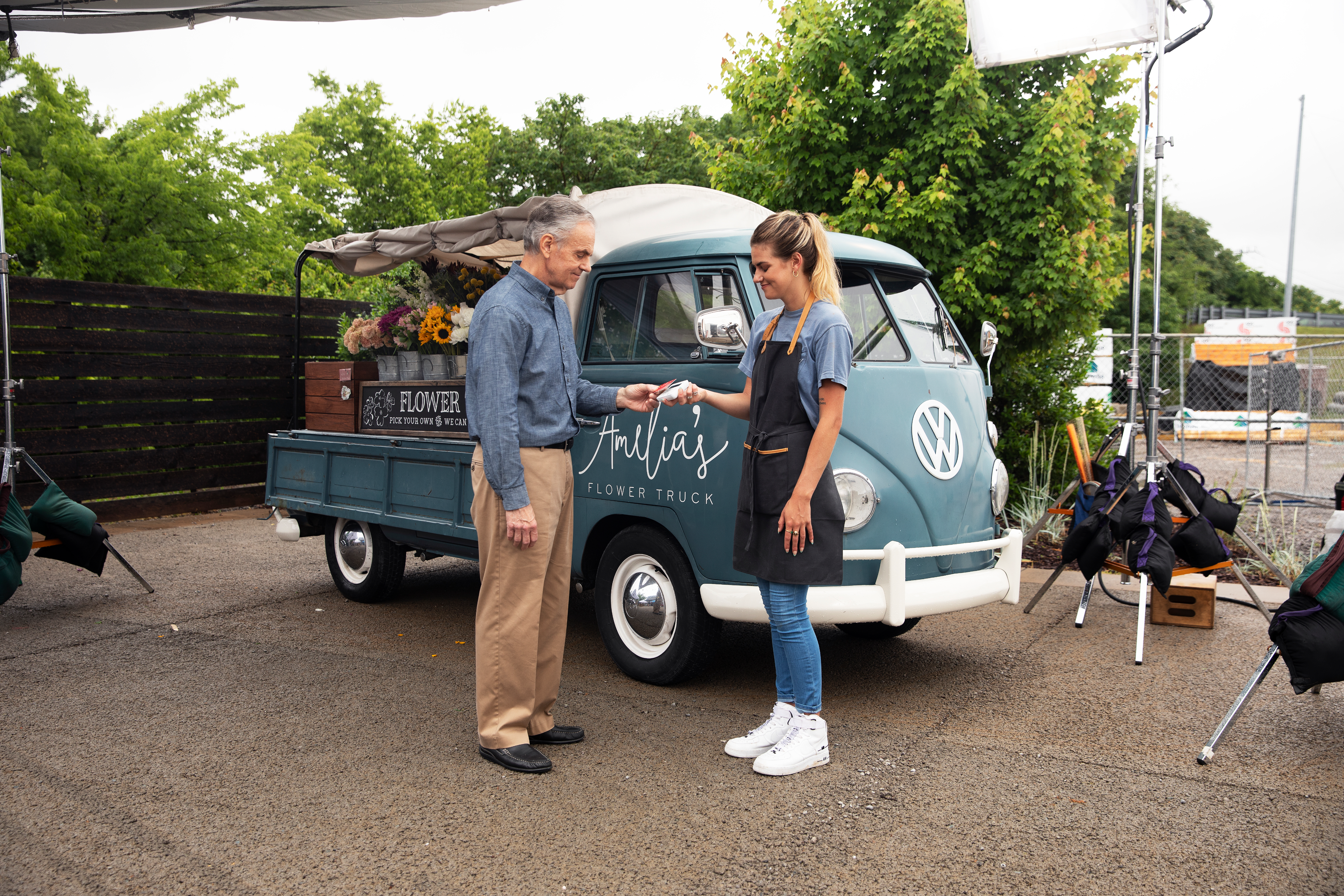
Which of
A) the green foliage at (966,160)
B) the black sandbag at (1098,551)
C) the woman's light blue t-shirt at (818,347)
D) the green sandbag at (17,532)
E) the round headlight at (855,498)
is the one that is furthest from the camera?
the green foliage at (966,160)

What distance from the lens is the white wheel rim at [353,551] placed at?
6406 mm

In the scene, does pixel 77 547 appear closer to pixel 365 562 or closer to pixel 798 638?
pixel 365 562

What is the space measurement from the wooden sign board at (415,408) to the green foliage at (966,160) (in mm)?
4502

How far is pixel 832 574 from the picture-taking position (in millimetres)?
3488

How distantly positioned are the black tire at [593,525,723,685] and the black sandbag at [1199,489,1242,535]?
9.70 feet

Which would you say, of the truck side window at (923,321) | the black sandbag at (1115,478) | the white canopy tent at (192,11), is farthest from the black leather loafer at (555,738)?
the white canopy tent at (192,11)

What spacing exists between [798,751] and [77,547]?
4916 mm

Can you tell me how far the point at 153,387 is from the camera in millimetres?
10305

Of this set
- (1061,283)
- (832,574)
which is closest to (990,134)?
(1061,283)

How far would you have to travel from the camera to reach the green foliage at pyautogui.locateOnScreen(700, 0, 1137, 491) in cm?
858

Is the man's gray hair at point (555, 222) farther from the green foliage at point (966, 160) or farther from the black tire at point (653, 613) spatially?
the green foliage at point (966, 160)

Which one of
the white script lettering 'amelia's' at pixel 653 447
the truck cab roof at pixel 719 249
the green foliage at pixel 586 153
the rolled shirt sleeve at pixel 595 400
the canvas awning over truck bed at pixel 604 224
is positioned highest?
the green foliage at pixel 586 153

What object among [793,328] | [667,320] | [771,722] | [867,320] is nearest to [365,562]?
[667,320]

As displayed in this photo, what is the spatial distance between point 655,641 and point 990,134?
260 inches
